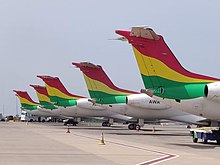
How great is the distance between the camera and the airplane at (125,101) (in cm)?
4656

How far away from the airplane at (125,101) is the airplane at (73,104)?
6.82 m

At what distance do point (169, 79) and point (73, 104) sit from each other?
42.9 metres

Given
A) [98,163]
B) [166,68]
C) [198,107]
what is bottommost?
[98,163]

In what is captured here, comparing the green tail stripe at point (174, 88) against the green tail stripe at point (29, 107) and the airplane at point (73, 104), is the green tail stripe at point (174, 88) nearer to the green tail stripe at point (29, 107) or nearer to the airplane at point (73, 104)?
the airplane at point (73, 104)

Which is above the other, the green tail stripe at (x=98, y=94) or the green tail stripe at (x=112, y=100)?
the green tail stripe at (x=98, y=94)

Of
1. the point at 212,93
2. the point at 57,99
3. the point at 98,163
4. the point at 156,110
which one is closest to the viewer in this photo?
the point at 98,163

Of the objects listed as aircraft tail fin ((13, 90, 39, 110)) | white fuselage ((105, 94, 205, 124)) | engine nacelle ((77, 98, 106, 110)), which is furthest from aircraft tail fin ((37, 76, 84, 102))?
aircraft tail fin ((13, 90, 39, 110))

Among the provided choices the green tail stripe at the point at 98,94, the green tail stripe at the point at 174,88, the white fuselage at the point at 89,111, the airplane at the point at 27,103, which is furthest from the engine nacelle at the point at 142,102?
the airplane at the point at 27,103

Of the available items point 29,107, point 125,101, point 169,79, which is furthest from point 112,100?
point 29,107

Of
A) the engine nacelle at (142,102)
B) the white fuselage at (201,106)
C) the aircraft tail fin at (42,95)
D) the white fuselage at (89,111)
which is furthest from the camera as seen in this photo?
the aircraft tail fin at (42,95)

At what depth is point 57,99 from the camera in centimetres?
7544

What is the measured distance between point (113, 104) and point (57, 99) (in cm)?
2501

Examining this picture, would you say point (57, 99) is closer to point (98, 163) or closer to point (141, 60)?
point (141, 60)

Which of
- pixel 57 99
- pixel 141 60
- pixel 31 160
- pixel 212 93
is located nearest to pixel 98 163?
pixel 31 160
